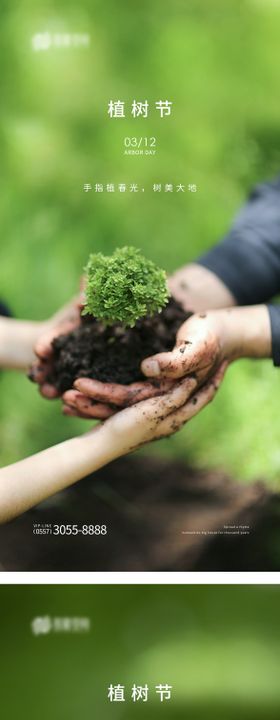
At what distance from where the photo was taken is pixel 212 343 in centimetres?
164

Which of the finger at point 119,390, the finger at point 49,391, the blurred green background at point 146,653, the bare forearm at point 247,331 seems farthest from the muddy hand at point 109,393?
the blurred green background at point 146,653

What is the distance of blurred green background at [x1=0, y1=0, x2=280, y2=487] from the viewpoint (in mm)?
1751

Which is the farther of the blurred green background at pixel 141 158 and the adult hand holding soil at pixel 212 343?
the blurred green background at pixel 141 158

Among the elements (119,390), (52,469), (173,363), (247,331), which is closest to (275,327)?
(247,331)

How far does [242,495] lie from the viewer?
1.84 metres

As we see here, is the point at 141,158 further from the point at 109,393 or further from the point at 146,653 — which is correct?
the point at 146,653

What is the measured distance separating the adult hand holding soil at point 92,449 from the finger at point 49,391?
0.15 meters

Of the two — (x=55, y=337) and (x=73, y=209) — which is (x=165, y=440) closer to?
(x=55, y=337)

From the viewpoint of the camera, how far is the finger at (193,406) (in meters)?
1.67

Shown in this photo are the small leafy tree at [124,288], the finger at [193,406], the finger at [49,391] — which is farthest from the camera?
the finger at [49,391]

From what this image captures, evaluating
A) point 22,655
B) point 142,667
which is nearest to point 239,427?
point 142,667

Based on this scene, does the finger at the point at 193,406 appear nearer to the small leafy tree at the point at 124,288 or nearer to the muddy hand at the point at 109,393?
the muddy hand at the point at 109,393

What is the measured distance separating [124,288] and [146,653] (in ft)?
3.26

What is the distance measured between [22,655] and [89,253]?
43.4 inches
